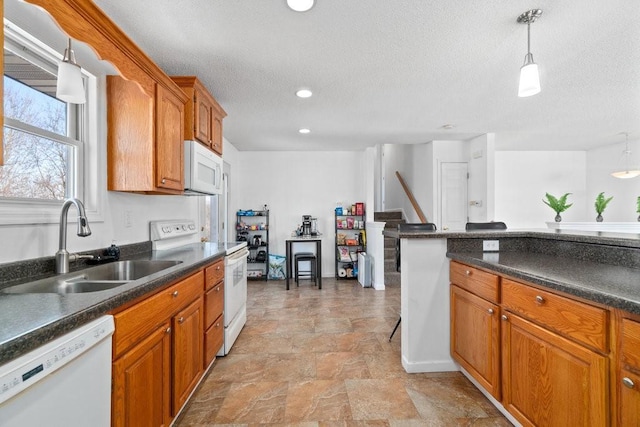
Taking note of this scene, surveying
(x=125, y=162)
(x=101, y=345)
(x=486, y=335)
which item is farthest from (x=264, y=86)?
(x=486, y=335)

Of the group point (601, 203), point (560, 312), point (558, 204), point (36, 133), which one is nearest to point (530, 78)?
point (560, 312)

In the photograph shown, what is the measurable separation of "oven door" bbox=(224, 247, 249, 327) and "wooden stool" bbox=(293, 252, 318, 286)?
74.1 inches

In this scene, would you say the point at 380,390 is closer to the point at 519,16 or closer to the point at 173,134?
the point at 173,134

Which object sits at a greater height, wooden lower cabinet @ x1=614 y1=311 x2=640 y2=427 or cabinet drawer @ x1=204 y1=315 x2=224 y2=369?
wooden lower cabinet @ x1=614 y1=311 x2=640 y2=427

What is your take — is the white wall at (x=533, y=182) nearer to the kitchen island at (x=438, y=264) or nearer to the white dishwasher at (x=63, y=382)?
the kitchen island at (x=438, y=264)

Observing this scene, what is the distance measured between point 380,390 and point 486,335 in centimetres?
77

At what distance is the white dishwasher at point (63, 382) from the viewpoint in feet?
2.18

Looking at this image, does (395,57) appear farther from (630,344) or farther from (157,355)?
(157,355)

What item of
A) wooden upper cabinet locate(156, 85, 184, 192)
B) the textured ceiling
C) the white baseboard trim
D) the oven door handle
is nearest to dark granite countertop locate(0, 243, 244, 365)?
wooden upper cabinet locate(156, 85, 184, 192)

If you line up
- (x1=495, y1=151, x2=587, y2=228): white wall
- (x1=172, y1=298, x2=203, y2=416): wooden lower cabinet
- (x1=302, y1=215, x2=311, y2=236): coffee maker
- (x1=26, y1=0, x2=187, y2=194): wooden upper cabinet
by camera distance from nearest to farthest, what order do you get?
(x1=172, y1=298, x2=203, y2=416): wooden lower cabinet, (x1=26, y1=0, x2=187, y2=194): wooden upper cabinet, (x1=302, y1=215, x2=311, y2=236): coffee maker, (x1=495, y1=151, x2=587, y2=228): white wall

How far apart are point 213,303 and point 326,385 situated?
98 cm

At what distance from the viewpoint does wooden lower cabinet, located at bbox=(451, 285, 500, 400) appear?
64.4 inches

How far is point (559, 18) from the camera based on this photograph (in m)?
1.78

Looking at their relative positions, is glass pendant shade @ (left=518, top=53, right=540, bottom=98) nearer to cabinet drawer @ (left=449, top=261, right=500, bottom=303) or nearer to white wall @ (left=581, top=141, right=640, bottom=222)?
cabinet drawer @ (left=449, top=261, right=500, bottom=303)
